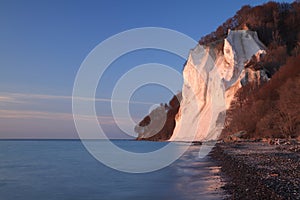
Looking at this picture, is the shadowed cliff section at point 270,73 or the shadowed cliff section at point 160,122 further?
the shadowed cliff section at point 160,122

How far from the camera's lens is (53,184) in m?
9.73

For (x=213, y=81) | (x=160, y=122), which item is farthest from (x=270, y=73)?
(x=160, y=122)

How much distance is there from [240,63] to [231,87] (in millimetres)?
3134

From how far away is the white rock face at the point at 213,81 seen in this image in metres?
33.9

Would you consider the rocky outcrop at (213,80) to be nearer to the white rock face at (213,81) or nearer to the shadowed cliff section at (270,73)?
the white rock face at (213,81)

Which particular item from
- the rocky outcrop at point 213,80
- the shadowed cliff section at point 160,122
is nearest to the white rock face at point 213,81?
the rocky outcrop at point 213,80

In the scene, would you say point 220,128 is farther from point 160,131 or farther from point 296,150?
point 160,131

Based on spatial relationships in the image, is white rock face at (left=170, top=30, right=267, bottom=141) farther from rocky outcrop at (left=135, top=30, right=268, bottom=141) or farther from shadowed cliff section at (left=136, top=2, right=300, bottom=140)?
shadowed cliff section at (left=136, top=2, right=300, bottom=140)

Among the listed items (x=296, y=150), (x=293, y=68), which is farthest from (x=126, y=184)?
(x=293, y=68)

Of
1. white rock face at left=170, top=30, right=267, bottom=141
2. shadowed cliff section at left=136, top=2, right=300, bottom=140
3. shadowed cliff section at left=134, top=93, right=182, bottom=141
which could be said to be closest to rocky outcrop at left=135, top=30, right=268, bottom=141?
white rock face at left=170, top=30, right=267, bottom=141

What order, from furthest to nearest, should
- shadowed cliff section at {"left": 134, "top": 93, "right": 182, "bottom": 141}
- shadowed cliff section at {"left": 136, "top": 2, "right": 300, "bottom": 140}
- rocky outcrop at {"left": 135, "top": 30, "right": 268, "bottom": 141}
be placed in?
shadowed cliff section at {"left": 134, "top": 93, "right": 182, "bottom": 141}
rocky outcrop at {"left": 135, "top": 30, "right": 268, "bottom": 141}
shadowed cliff section at {"left": 136, "top": 2, "right": 300, "bottom": 140}

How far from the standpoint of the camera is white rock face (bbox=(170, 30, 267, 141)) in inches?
1335

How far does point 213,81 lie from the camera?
36.8m

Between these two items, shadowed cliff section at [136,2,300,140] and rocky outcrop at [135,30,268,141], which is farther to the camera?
rocky outcrop at [135,30,268,141]
